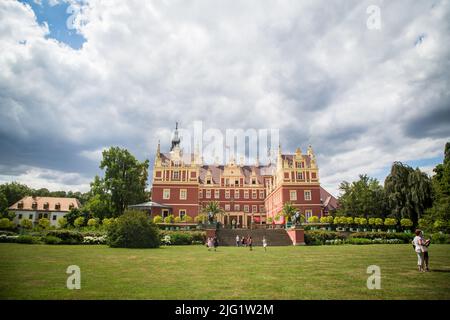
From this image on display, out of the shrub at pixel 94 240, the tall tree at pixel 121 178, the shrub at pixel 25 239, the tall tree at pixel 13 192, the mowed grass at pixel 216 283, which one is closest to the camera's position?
the mowed grass at pixel 216 283

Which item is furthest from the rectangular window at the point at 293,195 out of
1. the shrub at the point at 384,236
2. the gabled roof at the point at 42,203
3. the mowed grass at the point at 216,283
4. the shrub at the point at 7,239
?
the gabled roof at the point at 42,203

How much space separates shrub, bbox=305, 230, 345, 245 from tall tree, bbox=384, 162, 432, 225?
14414 mm

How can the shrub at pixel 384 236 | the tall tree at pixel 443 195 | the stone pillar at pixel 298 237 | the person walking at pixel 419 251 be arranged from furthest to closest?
the shrub at pixel 384 236
the tall tree at pixel 443 195
the stone pillar at pixel 298 237
the person walking at pixel 419 251

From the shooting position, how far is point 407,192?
4141 cm

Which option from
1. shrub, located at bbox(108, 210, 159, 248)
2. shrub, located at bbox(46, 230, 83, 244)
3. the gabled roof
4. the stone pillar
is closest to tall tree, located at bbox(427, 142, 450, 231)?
the stone pillar

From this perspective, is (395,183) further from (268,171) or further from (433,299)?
(433,299)

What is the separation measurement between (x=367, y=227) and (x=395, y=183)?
9.07 metres

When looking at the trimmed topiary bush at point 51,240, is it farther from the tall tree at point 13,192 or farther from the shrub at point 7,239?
the tall tree at point 13,192

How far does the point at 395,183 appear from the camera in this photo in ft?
140

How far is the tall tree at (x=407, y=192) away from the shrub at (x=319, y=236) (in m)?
14.4

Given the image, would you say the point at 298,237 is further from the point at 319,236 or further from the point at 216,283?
the point at 216,283

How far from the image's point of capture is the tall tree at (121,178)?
4541 centimetres

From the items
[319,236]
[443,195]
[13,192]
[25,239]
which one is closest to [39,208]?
[13,192]

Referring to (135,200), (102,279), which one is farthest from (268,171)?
(102,279)
